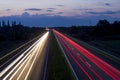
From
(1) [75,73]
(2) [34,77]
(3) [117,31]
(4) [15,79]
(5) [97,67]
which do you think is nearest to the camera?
(4) [15,79]

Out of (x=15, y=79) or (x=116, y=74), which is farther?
(x=116, y=74)

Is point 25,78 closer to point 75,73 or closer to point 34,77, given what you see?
point 34,77

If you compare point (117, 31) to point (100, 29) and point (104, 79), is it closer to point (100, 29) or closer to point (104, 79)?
point (100, 29)

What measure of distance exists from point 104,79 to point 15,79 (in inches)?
225

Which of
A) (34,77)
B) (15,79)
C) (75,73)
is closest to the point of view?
(15,79)

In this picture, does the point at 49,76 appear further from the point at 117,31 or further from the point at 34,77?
the point at 117,31

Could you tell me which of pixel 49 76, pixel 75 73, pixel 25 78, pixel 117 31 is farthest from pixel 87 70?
pixel 117 31

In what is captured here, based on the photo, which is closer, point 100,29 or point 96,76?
point 96,76

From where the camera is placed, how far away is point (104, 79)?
26141mm

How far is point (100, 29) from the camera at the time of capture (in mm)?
122375

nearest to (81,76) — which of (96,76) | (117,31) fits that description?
(96,76)

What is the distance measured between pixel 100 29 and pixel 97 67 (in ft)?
290

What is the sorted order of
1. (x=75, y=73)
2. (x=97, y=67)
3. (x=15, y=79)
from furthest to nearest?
(x=97, y=67)
(x=75, y=73)
(x=15, y=79)

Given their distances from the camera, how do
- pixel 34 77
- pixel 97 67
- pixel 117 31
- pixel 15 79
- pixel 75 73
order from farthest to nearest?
pixel 117 31, pixel 97 67, pixel 75 73, pixel 34 77, pixel 15 79
